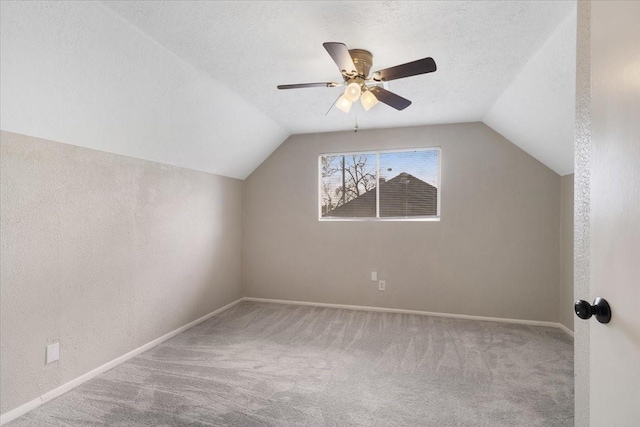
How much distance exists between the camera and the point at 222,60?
2.38 meters

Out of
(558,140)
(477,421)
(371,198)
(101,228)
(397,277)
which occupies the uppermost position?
(558,140)

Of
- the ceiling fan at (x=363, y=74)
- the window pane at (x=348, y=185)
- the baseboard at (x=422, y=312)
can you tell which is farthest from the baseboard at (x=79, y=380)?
the ceiling fan at (x=363, y=74)

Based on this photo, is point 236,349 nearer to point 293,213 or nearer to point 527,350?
point 293,213

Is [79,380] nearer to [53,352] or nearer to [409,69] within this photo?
[53,352]

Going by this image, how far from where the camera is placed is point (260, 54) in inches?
90.2

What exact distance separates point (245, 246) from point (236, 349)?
1.88 meters

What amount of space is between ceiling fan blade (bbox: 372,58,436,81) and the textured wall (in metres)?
0.71

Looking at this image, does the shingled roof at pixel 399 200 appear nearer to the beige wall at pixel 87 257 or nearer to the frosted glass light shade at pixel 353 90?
the beige wall at pixel 87 257

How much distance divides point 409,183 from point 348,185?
32.1 inches

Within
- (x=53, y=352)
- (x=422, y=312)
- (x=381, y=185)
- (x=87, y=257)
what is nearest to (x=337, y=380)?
(x=422, y=312)

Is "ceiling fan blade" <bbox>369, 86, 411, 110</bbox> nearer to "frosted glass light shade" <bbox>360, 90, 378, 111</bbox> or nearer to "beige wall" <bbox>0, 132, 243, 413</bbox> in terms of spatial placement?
"frosted glass light shade" <bbox>360, 90, 378, 111</bbox>

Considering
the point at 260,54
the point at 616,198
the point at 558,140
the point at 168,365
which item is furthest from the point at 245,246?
the point at 616,198

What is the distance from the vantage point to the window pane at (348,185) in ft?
14.0

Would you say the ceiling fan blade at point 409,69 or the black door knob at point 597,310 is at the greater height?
the ceiling fan blade at point 409,69
